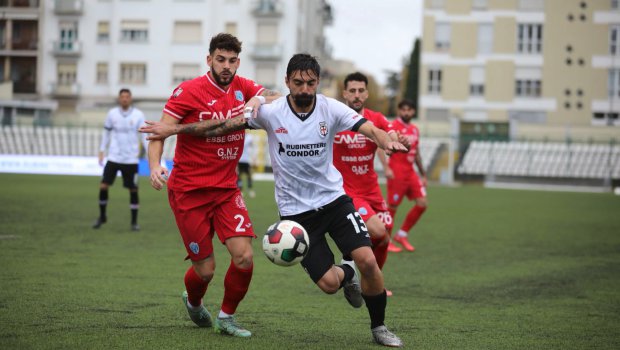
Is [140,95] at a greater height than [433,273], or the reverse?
[140,95]

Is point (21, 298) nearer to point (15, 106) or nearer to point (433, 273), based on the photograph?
point (433, 273)

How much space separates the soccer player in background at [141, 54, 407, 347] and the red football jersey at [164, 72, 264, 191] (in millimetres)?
154

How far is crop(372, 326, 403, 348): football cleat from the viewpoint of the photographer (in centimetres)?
655

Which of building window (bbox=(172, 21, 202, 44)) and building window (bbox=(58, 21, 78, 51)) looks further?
building window (bbox=(58, 21, 78, 51))

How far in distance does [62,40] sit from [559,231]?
4888cm

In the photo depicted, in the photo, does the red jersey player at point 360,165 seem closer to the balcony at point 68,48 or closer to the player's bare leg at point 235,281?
the player's bare leg at point 235,281

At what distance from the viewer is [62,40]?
59.7 meters

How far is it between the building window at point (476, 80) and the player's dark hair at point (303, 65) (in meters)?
54.8

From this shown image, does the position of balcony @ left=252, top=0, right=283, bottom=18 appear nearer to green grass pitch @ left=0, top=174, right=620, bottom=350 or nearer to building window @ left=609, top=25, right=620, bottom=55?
building window @ left=609, top=25, right=620, bottom=55

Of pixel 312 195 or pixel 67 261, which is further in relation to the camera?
pixel 67 261

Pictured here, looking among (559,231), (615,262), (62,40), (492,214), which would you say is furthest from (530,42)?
(615,262)

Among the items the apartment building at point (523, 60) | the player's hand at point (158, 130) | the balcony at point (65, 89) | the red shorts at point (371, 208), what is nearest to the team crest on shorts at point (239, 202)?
the player's hand at point (158, 130)

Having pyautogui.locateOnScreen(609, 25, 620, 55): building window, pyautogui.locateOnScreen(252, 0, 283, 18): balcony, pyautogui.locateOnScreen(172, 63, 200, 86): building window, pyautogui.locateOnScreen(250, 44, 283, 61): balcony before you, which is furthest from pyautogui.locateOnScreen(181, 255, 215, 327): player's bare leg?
pyautogui.locateOnScreen(609, 25, 620, 55): building window

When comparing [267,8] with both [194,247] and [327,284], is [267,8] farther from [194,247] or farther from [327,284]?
[327,284]
